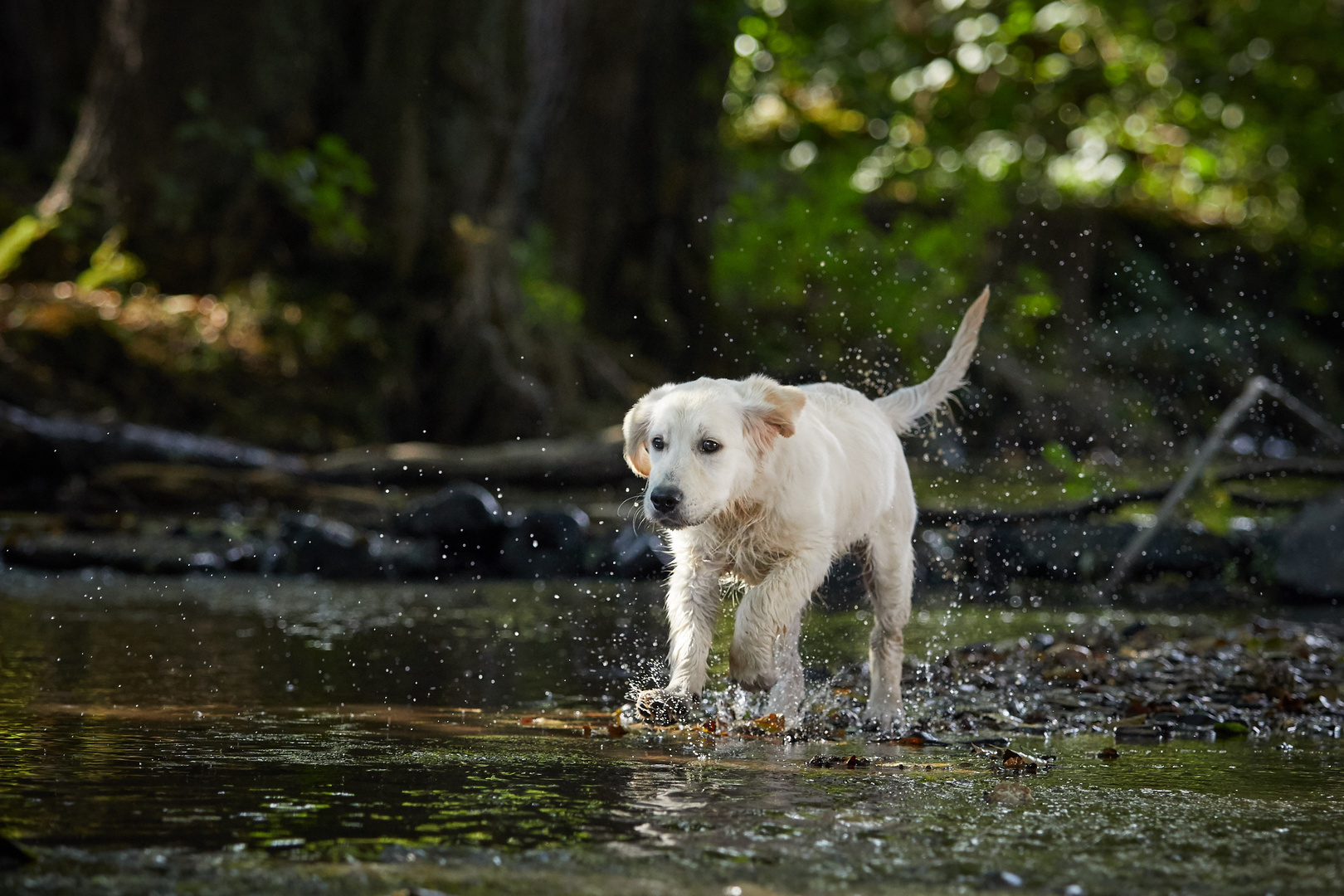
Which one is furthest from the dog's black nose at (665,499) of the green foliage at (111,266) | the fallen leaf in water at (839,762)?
the green foliage at (111,266)

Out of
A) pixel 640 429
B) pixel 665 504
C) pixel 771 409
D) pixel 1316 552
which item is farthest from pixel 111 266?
pixel 1316 552

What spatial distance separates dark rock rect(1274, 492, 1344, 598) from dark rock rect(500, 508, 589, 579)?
16.9 ft

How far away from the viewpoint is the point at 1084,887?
272 centimetres

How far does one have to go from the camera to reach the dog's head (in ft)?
15.0

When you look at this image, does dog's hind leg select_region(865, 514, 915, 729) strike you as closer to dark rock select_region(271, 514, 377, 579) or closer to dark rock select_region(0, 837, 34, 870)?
dark rock select_region(0, 837, 34, 870)

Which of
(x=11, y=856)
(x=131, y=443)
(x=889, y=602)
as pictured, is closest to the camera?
(x=11, y=856)

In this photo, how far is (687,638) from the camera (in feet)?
16.3

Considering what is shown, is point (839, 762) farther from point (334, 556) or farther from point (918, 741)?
point (334, 556)

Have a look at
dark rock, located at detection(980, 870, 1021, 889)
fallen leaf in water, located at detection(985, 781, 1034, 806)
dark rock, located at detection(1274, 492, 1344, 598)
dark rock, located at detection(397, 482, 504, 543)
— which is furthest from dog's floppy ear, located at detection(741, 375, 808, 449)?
dark rock, located at detection(1274, 492, 1344, 598)

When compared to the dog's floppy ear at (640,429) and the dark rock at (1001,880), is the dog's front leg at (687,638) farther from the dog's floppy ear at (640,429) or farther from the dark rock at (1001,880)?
the dark rock at (1001,880)

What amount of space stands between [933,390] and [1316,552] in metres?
4.57

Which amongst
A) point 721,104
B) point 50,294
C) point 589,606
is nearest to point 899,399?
point 589,606

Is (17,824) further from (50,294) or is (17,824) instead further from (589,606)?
(50,294)

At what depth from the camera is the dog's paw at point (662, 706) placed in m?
4.77
